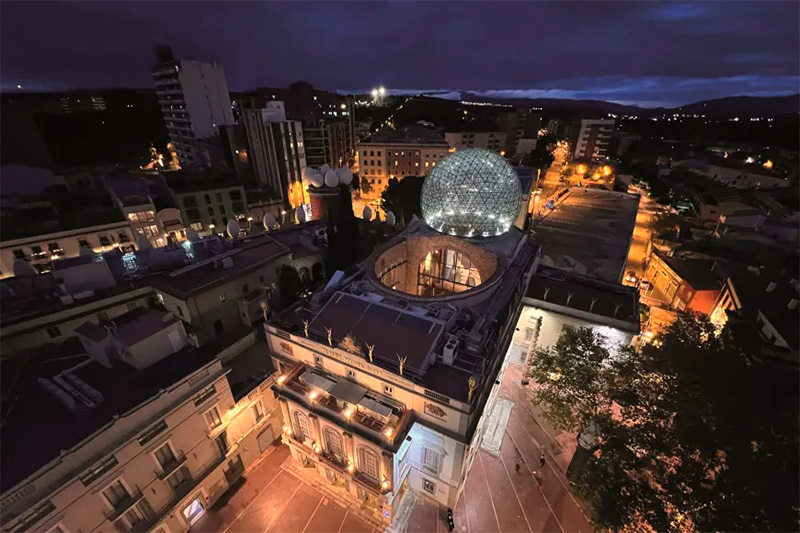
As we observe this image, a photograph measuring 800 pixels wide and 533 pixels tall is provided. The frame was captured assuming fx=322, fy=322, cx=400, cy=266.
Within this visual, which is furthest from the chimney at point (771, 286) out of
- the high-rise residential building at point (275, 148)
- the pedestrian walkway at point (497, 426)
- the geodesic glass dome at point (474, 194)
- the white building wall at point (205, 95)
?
the white building wall at point (205, 95)

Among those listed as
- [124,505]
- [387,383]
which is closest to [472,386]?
[387,383]

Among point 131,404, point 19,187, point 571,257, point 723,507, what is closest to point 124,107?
point 19,187

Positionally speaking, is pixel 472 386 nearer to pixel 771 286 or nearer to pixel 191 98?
pixel 771 286

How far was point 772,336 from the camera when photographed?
23.9m

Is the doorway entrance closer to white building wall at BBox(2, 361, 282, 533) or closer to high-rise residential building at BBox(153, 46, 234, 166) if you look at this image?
white building wall at BBox(2, 361, 282, 533)

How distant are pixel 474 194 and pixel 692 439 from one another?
20.1m

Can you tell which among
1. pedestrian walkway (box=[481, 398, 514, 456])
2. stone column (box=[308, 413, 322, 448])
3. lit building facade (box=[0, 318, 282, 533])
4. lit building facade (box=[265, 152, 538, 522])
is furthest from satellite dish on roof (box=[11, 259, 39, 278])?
pedestrian walkway (box=[481, 398, 514, 456])

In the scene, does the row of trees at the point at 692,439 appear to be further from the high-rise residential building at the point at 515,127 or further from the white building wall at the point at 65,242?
the high-rise residential building at the point at 515,127

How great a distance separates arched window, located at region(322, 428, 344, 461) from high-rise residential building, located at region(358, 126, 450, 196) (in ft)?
199

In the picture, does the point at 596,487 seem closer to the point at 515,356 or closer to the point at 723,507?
the point at 723,507

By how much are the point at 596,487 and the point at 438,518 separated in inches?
354

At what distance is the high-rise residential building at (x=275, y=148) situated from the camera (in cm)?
5522

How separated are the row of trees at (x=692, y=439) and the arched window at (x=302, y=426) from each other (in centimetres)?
1493

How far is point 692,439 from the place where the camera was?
14.2m
